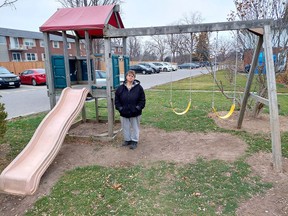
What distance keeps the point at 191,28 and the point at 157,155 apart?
2546mm

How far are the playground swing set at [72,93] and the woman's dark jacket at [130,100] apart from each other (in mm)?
551

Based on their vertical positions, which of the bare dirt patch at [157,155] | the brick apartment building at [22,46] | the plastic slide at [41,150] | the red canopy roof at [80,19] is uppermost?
the brick apartment building at [22,46]

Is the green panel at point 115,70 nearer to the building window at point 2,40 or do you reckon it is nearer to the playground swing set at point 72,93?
the playground swing set at point 72,93

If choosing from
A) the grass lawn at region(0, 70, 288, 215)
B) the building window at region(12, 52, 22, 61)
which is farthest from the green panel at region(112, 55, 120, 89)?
the building window at region(12, 52, 22, 61)

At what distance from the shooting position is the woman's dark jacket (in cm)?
466

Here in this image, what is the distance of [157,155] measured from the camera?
460cm

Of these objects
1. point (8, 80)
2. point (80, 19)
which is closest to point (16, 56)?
point (8, 80)

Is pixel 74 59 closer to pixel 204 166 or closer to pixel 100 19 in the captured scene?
pixel 100 19

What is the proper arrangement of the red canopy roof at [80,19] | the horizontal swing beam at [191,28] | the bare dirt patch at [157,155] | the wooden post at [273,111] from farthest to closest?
the red canopy roof at [80,19] → the horizontal swing beam at [191,28] → the wooden post at [273,111] → the bare dirt patch at [157,155]

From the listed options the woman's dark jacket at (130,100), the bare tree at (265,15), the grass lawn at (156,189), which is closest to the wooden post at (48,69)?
the grass lawn at (156,189)

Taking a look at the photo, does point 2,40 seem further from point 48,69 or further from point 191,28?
point 191,28

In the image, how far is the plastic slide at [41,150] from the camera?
3.43 meters

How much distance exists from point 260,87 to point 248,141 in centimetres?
231

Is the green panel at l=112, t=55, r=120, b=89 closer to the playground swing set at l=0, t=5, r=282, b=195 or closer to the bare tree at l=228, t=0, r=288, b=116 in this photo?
the playground swing set at l=0, t=5, r=282, b=195
